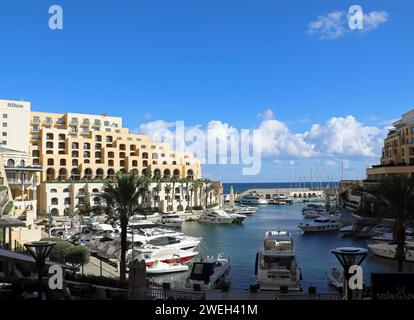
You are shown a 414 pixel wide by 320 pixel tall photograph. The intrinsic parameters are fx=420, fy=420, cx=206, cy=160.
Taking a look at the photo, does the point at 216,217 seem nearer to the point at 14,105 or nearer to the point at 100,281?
the point at 14,105

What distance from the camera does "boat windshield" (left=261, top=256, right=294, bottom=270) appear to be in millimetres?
25922

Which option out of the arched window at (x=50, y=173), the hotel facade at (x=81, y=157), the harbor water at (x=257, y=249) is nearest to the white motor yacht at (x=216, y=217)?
the harbor water at (x=257, y=249)

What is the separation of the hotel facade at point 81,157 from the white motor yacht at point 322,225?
3234cm

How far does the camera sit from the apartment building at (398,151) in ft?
220

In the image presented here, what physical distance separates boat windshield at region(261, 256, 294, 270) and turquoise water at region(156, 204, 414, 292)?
6.09 ft

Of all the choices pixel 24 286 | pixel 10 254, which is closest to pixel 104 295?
pixel 24 286

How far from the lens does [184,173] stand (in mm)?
91125

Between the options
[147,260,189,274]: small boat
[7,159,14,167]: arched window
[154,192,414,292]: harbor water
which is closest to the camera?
[154,192,414,292]: harbor water

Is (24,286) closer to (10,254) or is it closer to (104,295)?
(10,254)

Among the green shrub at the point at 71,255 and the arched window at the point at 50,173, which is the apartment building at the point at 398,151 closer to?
the green shrub at the point at 71,255

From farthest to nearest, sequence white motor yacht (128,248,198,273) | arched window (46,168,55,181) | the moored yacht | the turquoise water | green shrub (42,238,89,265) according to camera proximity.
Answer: arched window (46,168,55,181), white motor yacht (128,248,198,273), the turquoise water, green shrub (42,238,89,265), the moored yacht

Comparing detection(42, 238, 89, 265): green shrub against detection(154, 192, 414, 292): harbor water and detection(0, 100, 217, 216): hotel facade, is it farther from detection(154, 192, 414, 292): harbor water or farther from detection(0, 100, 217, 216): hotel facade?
detection(0, 100, 217, 216): hotel facade

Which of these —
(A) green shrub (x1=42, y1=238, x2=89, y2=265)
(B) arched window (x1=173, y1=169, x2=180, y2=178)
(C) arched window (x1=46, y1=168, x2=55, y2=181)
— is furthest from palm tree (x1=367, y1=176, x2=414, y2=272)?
(B) arched window (x1=173, y1=169, x2=180, y2=178)
